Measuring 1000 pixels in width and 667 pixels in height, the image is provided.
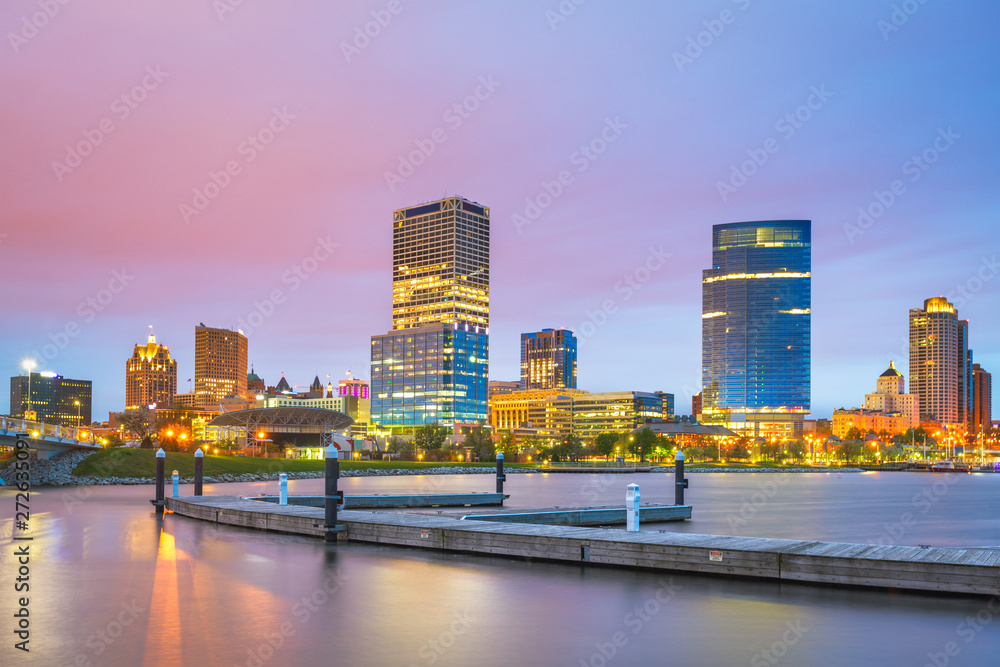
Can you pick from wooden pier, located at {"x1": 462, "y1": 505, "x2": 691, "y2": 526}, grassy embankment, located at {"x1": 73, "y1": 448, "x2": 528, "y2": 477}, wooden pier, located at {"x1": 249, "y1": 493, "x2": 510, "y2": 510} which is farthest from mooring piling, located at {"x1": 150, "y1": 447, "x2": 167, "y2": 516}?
grassy embankment, located at {"x1": 73, "y1": 448, "x2": 528, "y2": 477}

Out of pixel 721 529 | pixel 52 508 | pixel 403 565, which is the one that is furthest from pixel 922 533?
pixel 52 508

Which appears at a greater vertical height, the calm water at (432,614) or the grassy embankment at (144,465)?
the calm water at (432,614)

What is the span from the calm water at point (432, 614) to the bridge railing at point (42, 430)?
141 feet

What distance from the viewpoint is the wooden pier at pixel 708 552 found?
17156mm

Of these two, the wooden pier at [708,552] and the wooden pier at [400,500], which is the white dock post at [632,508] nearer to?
the wooden pier at [708,552]

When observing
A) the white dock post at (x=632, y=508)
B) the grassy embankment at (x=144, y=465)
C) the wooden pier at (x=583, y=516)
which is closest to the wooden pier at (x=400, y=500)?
the wooden pier at (x=583, y=516)

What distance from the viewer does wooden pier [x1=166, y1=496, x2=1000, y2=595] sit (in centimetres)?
1716

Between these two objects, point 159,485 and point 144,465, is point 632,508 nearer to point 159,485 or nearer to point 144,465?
point 159,485

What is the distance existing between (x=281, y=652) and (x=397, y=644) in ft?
5.60

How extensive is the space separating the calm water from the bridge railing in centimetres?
4300

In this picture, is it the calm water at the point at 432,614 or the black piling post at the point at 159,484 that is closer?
the calm water at the point at 432,614

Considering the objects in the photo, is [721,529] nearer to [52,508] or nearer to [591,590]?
[591,590]

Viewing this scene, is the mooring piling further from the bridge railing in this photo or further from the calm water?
the bridge railing

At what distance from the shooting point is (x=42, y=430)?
66188 mm
